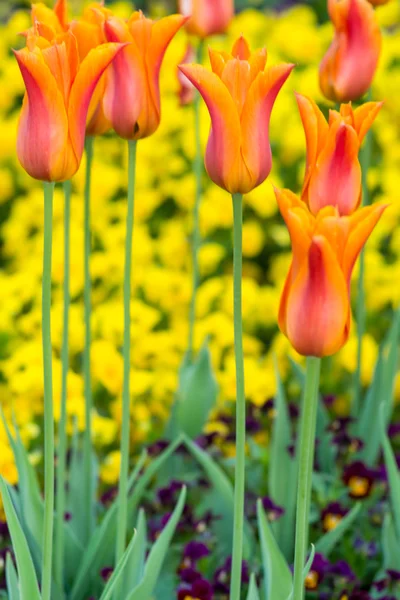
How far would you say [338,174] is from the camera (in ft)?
4.15

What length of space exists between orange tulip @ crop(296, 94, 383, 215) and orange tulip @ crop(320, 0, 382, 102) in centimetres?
49

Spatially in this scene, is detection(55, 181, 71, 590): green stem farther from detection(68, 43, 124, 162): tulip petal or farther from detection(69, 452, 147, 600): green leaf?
detection(68, 43, 124, 162): tulip petal

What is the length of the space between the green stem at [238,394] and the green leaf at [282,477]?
0.62m

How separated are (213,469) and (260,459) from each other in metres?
0.47

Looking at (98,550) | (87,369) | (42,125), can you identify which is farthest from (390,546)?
(42,125)

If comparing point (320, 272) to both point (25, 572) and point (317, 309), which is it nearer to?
point (317, 309)

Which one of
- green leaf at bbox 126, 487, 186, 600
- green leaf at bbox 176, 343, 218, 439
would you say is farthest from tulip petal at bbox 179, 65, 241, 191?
green leaf at bbox 176, 343, 218, 439

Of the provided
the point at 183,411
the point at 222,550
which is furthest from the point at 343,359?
the point at 222,550

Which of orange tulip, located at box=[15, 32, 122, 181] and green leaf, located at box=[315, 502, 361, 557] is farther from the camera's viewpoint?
green leaf, located at box=[315, 502, 361, 557]

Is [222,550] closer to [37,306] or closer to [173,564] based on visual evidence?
[173,564]

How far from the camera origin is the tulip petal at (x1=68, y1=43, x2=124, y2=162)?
3.90ft

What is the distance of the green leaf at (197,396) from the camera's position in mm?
2249

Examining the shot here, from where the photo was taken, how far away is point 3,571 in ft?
6.47

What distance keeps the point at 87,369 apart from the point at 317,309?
29.8 inches
